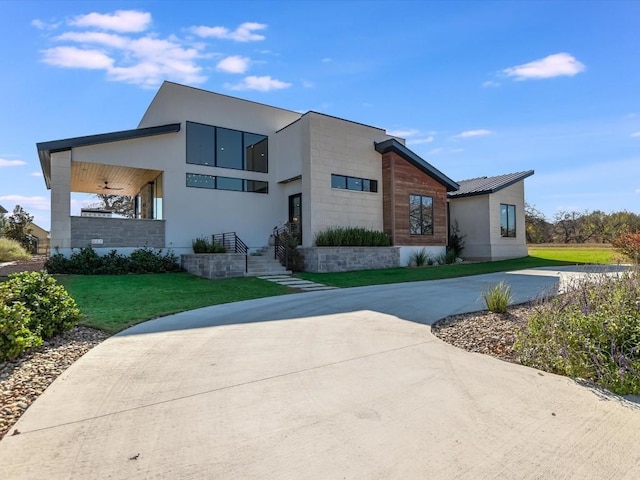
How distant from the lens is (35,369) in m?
4.55

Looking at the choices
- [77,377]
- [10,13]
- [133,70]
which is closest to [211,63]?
[133,70]

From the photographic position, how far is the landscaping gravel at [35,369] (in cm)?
355

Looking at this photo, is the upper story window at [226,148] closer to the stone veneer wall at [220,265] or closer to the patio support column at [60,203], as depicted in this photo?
the patio support column at [60,203]

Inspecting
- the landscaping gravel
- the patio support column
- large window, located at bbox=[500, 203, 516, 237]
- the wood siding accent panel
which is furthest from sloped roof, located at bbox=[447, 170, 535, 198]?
the landscaping gravel

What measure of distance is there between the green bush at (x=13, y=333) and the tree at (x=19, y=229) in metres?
30.9

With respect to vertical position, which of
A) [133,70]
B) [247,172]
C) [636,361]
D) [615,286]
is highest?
[133,70]

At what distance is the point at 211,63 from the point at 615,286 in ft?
39.4

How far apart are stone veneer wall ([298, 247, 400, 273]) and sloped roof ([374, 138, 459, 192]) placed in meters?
4.79

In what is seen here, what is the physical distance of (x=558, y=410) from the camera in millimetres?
3482

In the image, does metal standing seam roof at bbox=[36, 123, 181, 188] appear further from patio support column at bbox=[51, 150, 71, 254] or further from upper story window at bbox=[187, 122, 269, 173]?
upper story window at bbox=[187, 122, 269, 173]

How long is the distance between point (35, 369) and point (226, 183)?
46.1 feet

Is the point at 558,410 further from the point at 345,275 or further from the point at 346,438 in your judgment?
the point at 345,275

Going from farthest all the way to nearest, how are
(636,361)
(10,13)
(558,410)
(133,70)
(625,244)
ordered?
1. (625,244)
2. (133,70)
3. (10,13)
4. (636,361)
5. (558,410)

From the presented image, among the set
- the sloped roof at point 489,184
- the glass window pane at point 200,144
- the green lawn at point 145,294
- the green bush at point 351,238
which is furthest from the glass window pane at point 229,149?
the sloped roof at point 489,184
